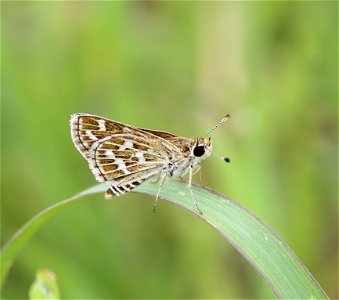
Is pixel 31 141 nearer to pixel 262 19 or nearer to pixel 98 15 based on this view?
pixel 98 15

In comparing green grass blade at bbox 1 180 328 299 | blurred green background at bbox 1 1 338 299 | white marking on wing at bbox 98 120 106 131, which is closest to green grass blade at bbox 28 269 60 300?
green grass blade at bbox 1 180 328 299

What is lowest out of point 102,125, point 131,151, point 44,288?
point 44,288

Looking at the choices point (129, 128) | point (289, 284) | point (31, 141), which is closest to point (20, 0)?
point (31, 141)

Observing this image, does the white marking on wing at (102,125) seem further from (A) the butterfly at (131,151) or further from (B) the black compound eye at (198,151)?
(B) the black compound eye at (198,151)

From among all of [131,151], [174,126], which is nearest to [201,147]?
[131,151]

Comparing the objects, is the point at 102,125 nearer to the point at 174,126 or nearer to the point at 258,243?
the point at 258,243

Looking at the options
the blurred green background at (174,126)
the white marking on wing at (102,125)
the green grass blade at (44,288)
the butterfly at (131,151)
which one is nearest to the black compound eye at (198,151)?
the butterfly at (131,151)

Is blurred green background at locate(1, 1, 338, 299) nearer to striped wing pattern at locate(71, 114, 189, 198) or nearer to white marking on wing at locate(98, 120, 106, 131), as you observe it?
striped wing pattern at locate(71, 114, 189, 198)
